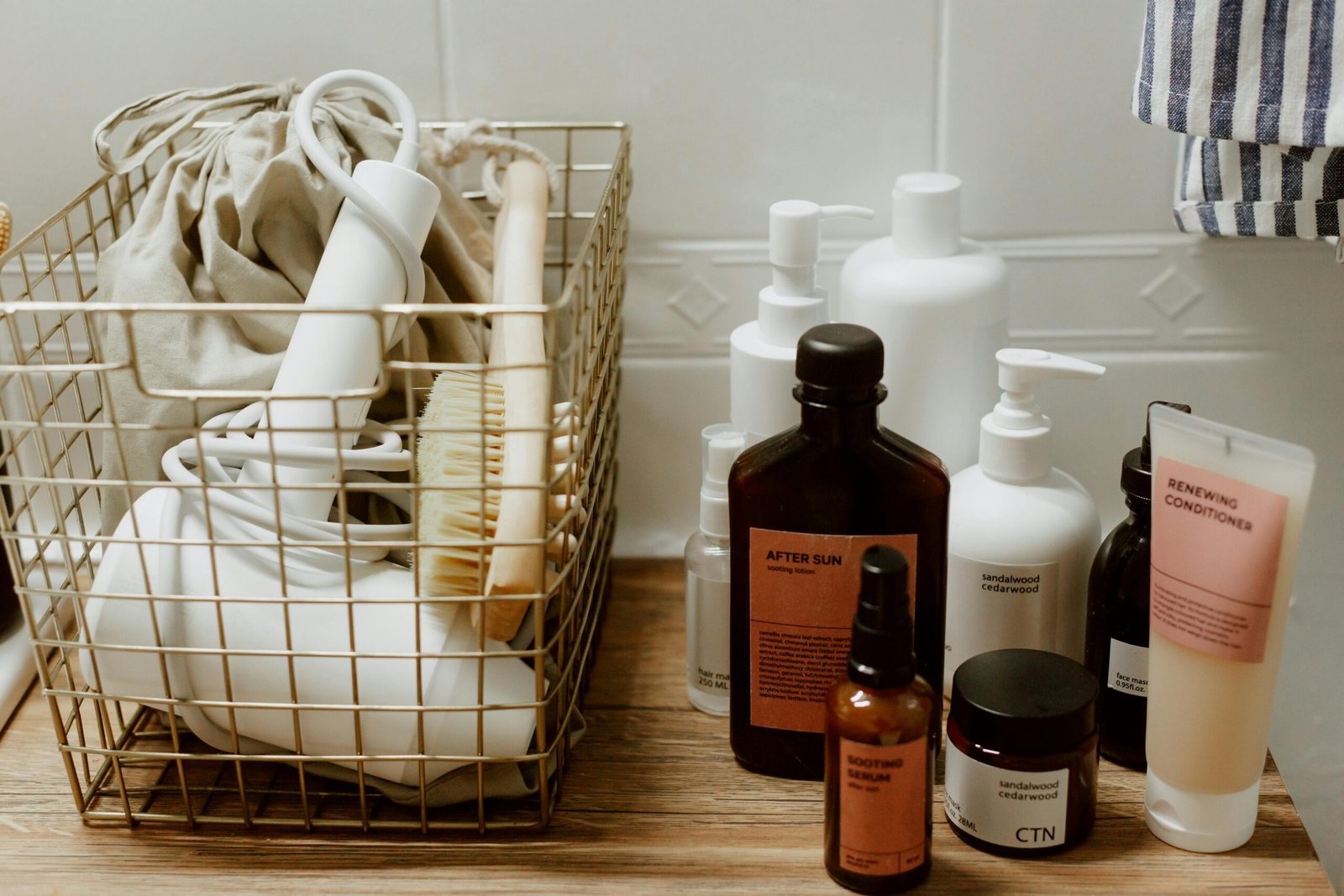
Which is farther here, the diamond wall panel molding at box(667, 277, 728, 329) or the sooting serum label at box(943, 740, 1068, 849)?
the diamond wall panel molding at box(667, 277, 728, 329)

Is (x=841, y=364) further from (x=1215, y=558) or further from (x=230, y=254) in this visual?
(x=230, y=254)

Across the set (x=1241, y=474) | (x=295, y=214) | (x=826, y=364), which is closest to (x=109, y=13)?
(x=295, y=214)

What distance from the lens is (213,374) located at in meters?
0.58

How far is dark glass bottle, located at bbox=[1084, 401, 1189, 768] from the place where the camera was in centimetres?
55

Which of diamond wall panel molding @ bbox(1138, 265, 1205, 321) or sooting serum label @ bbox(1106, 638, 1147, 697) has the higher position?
diamond wall panel molding @ bbox(1138, 265, 1205, 321)

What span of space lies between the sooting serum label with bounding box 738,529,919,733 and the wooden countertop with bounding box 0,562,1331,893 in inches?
1.9

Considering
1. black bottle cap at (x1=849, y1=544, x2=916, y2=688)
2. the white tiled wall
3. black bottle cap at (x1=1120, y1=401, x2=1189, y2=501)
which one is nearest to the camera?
black bottle cap at (x1=849, y1=544, x2=916, y2=688)

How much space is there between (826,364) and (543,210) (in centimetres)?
22

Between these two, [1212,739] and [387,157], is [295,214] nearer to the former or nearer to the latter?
[387,157]

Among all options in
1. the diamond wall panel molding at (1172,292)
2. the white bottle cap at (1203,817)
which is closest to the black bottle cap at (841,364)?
the white bottle cap at (1203,817)

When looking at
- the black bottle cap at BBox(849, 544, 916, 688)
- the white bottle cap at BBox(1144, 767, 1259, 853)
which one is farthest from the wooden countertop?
the black bottle cap at BBox(849, 544, 916, 688)

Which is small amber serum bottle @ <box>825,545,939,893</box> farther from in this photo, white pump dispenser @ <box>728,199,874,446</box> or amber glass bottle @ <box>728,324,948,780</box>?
white pump dispenser @ <box>728,199,874,446</box>

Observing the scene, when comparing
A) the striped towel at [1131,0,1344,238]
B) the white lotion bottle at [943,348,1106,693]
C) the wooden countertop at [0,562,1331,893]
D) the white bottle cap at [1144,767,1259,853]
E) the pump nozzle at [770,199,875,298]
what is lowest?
the wooden countertop at [0,562,1331,893]

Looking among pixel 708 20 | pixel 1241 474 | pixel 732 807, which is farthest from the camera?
pixel 708 20
